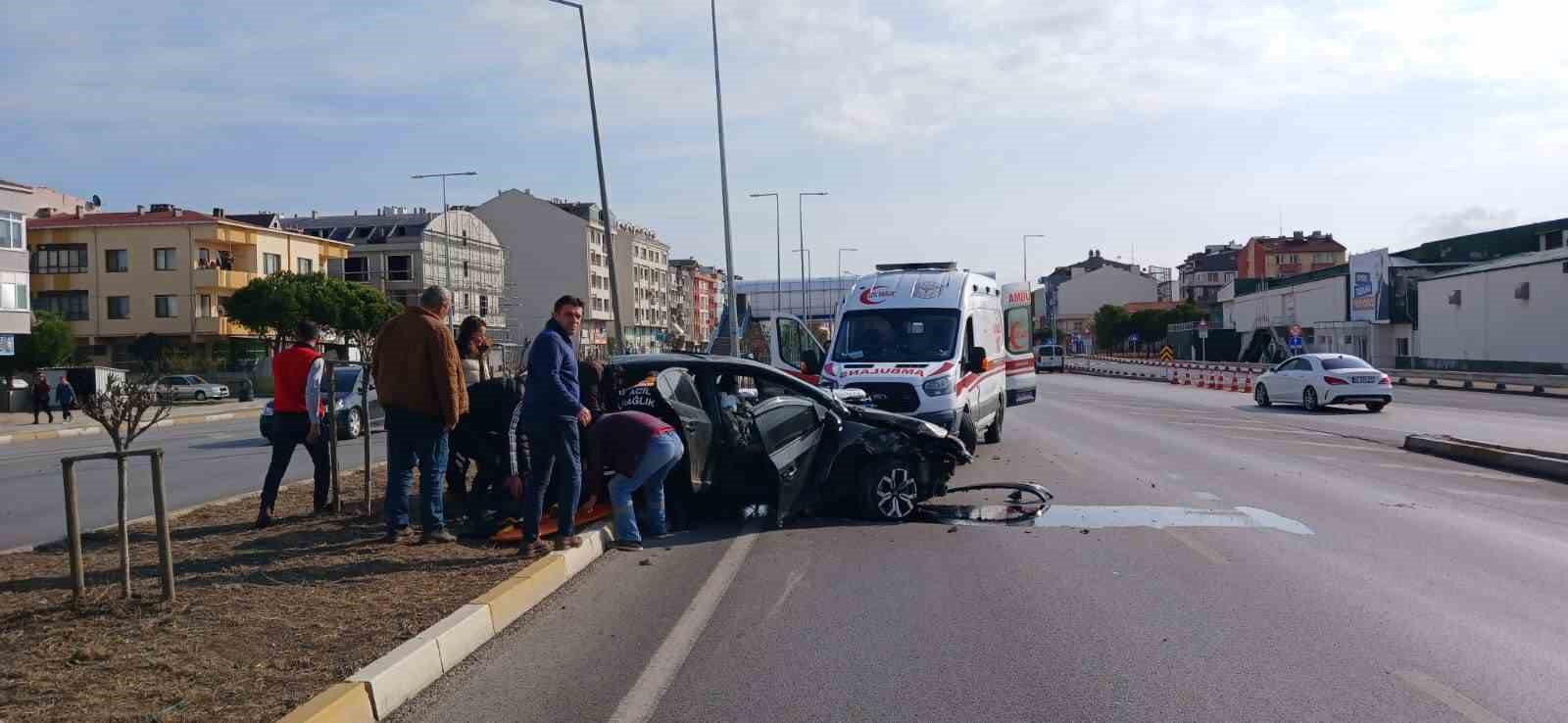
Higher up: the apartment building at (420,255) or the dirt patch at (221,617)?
the apartment building at (420,255)

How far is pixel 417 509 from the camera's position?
419 inches

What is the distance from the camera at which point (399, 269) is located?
286 ft

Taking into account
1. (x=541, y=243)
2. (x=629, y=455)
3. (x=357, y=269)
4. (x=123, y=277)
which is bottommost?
(x=629, y=455)

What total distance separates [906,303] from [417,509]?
8.84 meters

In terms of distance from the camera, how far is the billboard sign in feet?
204

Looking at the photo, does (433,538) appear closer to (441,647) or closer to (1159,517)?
(441,647)

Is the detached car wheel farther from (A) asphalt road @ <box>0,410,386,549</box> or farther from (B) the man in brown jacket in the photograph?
(A) asphalt road @ <box>0,410,386,549</box>

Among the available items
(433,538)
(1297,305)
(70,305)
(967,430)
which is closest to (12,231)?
(70,305)

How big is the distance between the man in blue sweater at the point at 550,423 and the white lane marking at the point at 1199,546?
4594mm

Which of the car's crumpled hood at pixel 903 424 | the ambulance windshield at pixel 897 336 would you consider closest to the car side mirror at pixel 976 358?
the ambulance windshield at pixel 897 336

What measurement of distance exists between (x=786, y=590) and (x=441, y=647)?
254cm

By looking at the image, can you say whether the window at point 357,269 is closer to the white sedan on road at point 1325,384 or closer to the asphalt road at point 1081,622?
the white sedan on road at point 1325,384

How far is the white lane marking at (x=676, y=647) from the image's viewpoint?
5.25 meters

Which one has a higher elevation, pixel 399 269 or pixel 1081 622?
pixel 399 269
